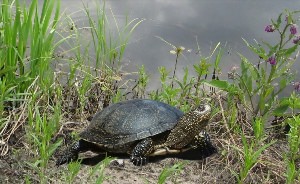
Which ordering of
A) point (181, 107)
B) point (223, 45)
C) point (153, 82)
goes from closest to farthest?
point (181, 107), point (153, 82), point (223, 45)

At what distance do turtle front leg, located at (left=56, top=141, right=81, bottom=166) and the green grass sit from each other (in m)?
0.08

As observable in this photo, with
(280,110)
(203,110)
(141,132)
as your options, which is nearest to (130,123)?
(141,132)

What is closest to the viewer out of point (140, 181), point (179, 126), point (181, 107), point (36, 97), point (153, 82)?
point (140, 181)

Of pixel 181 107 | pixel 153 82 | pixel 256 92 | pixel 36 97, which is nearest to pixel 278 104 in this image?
pixel 256 92

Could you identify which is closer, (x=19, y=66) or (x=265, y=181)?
(x=265, y=181)

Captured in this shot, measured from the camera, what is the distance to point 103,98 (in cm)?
537

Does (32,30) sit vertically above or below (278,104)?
above

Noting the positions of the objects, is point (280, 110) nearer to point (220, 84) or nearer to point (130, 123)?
point (220, 84)

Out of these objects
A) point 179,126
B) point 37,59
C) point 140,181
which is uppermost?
point 37,59

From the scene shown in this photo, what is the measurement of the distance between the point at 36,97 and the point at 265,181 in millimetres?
2013

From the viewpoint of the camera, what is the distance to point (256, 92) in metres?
4.95

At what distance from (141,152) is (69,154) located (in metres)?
0.55

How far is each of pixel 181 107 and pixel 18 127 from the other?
1515 mm

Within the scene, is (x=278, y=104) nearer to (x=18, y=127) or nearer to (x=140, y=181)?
(x=140, y=181)
